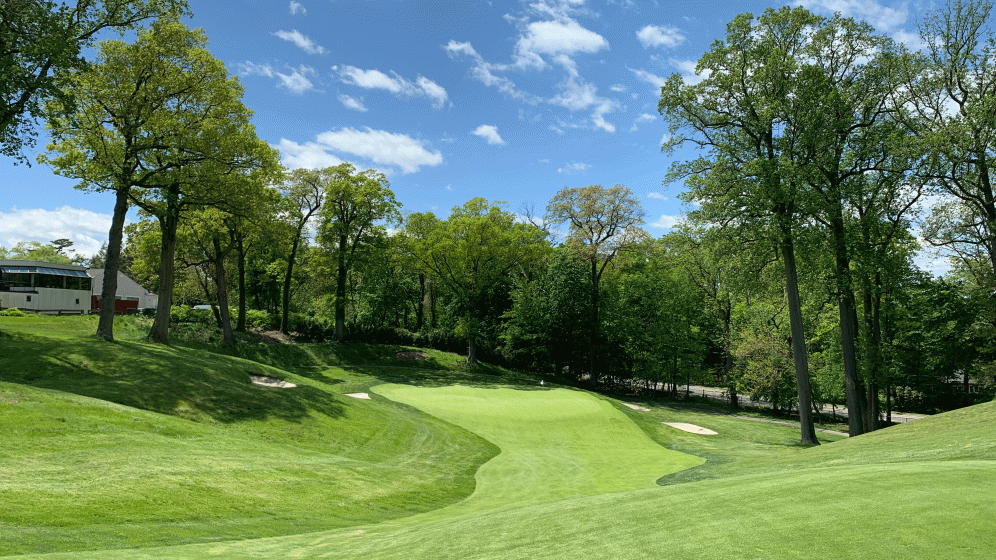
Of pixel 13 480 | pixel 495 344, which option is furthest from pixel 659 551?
pixel 495 344

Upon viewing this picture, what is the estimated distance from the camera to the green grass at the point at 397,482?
4.70m

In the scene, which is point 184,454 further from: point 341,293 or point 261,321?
point 261,321

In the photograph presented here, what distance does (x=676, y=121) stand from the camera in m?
21.8

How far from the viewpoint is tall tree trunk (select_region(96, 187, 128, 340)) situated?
19891 mm

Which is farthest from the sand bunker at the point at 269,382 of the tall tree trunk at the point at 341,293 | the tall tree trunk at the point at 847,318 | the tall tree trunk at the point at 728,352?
the tall tree trunk at the point at 728,352

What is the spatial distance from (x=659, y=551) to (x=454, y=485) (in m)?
9.02

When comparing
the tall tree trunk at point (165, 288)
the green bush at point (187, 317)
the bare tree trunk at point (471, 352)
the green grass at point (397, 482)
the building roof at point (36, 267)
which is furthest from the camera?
the bare tree trunk at point (471, 352)

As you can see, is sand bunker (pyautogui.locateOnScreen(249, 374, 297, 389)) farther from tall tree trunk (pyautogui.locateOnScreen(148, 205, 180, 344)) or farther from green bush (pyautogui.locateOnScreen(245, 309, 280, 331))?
green bush (pyautogui.locateOnScreen(245, 309, 280, 331))

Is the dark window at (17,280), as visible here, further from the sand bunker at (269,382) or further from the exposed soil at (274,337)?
the sand bunker at (269,382)

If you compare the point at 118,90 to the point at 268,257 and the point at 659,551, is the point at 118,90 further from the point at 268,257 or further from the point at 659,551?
the point at 268,257

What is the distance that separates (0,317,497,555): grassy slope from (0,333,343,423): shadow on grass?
0.17 feet

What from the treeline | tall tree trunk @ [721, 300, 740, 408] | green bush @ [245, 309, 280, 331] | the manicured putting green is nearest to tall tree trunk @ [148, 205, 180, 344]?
the treeline

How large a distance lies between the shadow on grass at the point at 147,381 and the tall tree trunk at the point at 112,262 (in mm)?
2064

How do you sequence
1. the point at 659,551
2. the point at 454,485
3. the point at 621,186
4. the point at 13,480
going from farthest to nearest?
the point at 621,186, the point at 454,485, the point at 13,480, the point at 659,551
